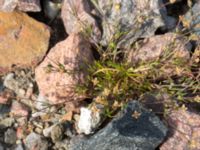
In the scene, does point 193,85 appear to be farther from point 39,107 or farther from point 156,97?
point 39,107

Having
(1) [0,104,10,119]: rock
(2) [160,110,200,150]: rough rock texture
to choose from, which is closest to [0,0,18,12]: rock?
(1) [0,104,10,119]: rock

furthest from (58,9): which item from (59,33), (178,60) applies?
(178,60)

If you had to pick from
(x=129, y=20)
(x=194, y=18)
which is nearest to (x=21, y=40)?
(x=129, y=20)

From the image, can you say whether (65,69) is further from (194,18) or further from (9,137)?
(194,18)

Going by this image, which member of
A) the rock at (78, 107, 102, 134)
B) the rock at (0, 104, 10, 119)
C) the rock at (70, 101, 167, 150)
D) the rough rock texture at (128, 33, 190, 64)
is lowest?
the rock at (70, 101, 167, 150)

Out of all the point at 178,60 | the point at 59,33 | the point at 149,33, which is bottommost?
the point at 178,60

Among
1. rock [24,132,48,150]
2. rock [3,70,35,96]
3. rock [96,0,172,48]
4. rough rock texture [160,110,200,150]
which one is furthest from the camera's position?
rock [3,70,35,96]

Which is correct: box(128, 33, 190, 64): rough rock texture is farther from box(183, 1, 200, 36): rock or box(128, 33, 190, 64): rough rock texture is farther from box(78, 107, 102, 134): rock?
box(78, 107, 102, 134): rock
